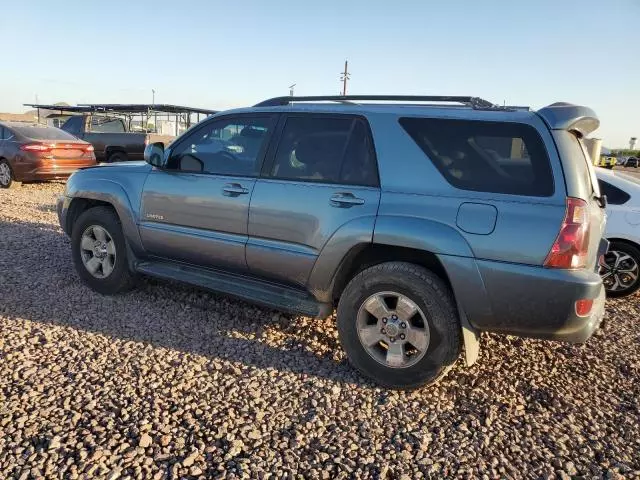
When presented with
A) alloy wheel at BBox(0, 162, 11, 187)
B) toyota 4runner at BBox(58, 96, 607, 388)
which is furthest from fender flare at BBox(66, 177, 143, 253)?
alloy wheel at BBox(0, 162, 11, 187)

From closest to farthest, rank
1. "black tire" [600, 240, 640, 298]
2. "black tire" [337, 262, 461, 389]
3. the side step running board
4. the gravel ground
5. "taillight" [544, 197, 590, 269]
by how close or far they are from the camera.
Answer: the gravel ground
"taillight" [544, 197, 590, 269]
"black tire" [337, 262, 461, 389]
the side step running board
"black tire" [600, 240, 640, 298]

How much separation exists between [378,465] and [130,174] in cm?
329

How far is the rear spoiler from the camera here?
2.81 meters

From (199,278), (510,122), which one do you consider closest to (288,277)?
(199,278)

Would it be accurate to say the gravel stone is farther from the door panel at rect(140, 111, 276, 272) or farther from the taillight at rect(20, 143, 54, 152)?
the taillight at rect(20, 143, 54, 152)

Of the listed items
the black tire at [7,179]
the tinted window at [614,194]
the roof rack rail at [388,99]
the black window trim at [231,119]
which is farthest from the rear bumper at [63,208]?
the black tire at [7,179]

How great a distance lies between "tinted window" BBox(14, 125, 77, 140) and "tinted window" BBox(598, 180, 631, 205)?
10.5m

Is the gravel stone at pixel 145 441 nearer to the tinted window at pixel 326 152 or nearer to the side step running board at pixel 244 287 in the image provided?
the side step running board at pixel 244 287

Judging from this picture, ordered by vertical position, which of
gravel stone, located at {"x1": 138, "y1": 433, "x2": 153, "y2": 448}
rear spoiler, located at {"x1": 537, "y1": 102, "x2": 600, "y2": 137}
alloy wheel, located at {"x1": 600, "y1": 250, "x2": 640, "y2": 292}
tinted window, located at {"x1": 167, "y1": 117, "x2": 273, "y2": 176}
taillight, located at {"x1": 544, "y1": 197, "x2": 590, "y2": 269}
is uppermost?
rear spoiler, located at {"x1": 537, "y1": 102, "x2": 600, "y2": 137}

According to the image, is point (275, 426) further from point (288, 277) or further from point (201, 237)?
point (201, 237)

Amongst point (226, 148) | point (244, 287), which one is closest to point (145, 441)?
point (244, 287)

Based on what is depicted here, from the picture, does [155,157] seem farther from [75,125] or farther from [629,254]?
[75,125]

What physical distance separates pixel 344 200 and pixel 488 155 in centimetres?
94

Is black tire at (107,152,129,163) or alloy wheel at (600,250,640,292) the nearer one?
alloy wheel at (600,250,640,292)
